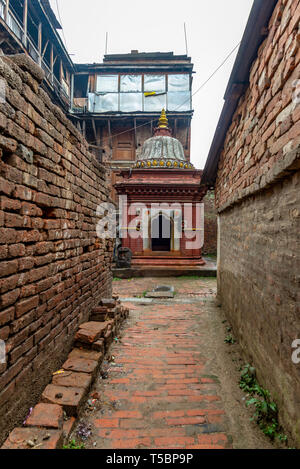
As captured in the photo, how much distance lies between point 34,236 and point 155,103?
63.6ft

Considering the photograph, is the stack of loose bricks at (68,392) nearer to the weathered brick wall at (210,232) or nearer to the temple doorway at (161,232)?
the temple doorway at (161,232)

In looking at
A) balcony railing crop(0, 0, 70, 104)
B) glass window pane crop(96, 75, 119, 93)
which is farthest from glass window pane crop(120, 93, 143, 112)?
balcony railing crop(0, 0, 70, 104)

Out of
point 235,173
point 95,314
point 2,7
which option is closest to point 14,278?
point 95,314

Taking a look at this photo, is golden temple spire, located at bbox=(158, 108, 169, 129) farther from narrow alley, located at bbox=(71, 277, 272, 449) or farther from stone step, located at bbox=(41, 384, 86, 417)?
stone step, located at bbox=(41, 384, 86, 417)

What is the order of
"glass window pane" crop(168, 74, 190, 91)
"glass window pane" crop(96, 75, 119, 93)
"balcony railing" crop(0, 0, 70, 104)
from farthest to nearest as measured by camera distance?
"glass window pane" crop(96, 75, 119, 93), "glass window pane" crop(168, 74, 190, 91), "balcony railing" crop(0, 0, 70, 104)

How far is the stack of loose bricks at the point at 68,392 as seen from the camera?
204 cm

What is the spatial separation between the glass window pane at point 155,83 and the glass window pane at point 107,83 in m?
2.27

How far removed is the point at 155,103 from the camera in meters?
19.3

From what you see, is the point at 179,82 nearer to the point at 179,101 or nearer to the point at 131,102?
the point at 179,101

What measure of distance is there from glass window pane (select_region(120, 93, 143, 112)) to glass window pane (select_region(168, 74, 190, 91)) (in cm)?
241

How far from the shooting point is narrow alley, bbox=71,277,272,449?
245 centimetres

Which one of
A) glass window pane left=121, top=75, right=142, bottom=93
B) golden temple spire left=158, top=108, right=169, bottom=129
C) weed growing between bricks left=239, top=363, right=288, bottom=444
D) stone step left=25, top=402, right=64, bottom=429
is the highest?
glass window pane left=121, top=75, right=142, bottom=93

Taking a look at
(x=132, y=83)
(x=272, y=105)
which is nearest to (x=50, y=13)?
(x=132, y=83)
